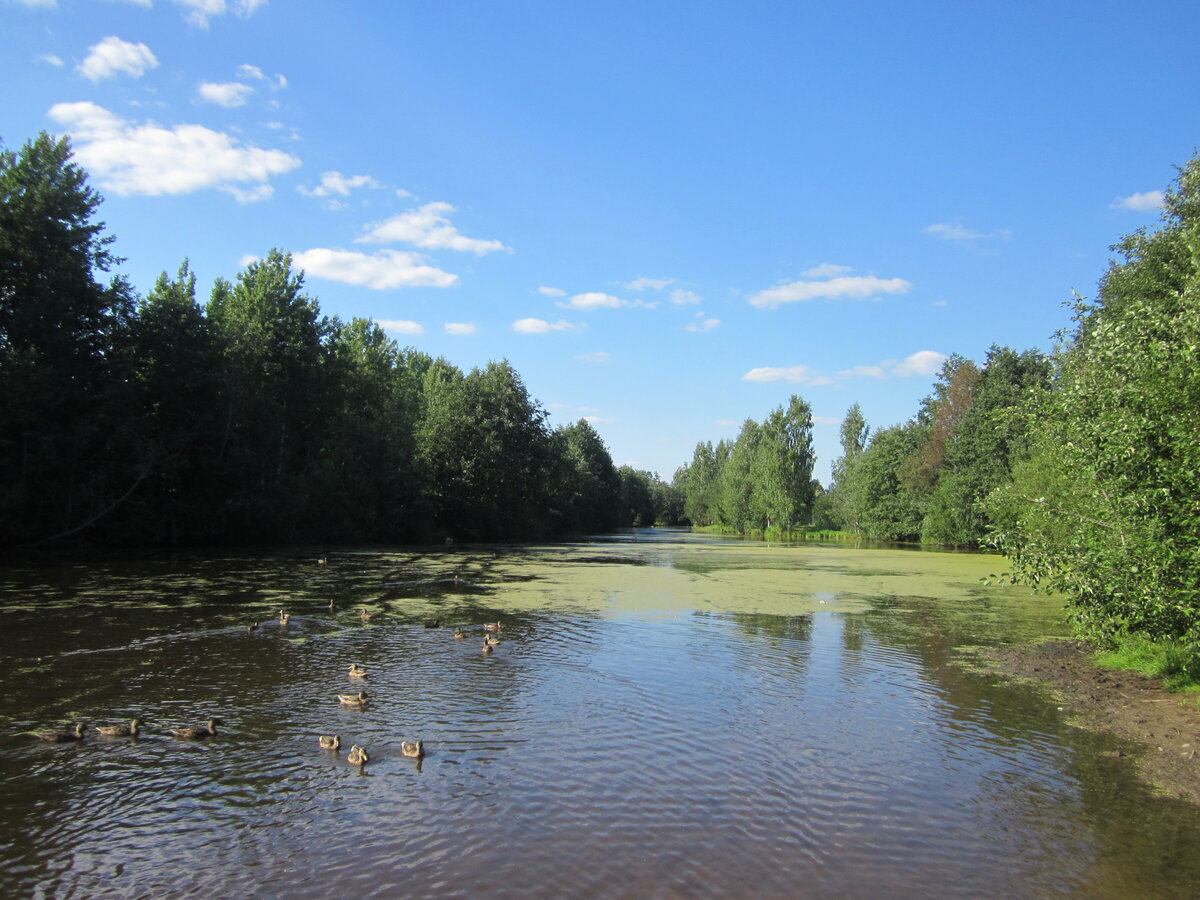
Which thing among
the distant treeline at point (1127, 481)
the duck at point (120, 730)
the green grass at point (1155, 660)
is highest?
the distant treeline at point (1127, 481)

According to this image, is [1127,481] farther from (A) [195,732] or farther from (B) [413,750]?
(A) [195,732]

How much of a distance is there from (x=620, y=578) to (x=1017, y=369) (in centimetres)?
4791

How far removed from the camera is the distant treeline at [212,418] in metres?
32.6

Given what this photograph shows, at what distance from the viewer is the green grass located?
1235 centimetres

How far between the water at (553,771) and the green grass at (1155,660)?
7.57ft

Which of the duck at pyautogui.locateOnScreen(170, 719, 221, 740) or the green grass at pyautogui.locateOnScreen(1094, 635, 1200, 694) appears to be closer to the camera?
the duck at pyautogui.locateOnScreen(170, 719, 221, 740)

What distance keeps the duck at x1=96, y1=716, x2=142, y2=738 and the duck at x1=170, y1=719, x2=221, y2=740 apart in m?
0.48

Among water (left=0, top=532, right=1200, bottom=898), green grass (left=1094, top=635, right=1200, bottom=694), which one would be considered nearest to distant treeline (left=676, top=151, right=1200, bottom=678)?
green grass (left=1094, top=635, right=1200, bottom=694)

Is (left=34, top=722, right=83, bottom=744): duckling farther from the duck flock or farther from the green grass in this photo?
the green grass

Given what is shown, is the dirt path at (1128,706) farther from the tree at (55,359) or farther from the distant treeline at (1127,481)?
the tree at (55,359)

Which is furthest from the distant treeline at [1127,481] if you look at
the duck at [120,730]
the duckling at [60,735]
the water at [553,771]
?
the duckling at [60,735]

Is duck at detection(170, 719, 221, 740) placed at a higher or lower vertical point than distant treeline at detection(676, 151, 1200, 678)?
lower

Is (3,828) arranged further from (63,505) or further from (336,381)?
(336,381)

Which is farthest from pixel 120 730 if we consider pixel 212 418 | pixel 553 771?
pixel 212 418
